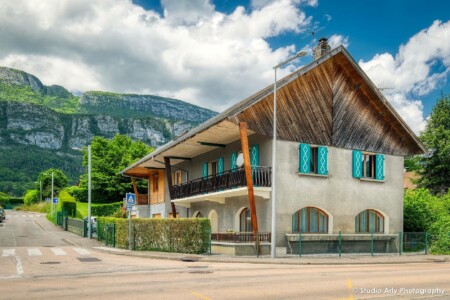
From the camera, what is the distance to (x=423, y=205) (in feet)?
104

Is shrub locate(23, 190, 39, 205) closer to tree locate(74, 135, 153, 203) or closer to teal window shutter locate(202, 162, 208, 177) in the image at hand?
tree locate(74, 135, 153, 203)

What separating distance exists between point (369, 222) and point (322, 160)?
5115mm

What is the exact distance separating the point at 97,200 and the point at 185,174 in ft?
117

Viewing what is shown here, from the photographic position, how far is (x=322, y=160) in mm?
26812

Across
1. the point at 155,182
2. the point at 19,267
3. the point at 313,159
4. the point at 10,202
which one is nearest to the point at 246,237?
the point at 313,159

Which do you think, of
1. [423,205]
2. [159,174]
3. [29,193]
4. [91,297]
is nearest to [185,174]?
[159,174]

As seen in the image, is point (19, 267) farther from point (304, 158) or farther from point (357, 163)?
point (357, 163)

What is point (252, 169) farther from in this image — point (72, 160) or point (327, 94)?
point (72, 160)

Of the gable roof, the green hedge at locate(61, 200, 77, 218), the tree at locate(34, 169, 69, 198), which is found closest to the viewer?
the gable roof

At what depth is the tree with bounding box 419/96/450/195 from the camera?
44284 millimetres

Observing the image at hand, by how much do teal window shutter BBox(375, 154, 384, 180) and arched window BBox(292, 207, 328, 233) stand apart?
4264 millimetres

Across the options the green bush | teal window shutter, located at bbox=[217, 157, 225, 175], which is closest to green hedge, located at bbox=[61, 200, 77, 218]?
teal window shutter, located at bbox=[217, 157, 225, 175]

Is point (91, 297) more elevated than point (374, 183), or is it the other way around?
point (374, 183)

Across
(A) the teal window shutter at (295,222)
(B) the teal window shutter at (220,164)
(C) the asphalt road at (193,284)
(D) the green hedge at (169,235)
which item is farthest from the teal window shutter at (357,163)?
(C) the asphalt road at (193,284)
